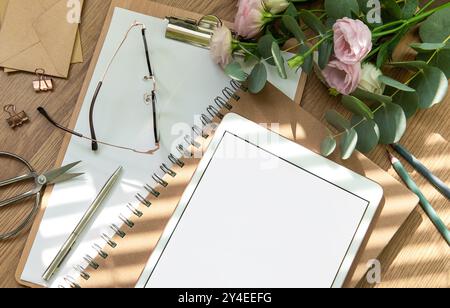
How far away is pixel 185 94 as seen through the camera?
0.84m

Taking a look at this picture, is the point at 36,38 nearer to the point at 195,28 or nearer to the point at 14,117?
the point at 14,117

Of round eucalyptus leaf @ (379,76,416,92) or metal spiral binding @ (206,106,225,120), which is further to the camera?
metal spiral binding @ (206,106,225,120)

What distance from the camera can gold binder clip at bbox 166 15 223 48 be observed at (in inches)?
32.7

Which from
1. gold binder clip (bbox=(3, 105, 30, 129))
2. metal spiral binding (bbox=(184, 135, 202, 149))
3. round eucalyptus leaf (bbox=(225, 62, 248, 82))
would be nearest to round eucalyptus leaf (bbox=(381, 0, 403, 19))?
round eucalyptus leaf (bbox=(225, 62, 248, 82))

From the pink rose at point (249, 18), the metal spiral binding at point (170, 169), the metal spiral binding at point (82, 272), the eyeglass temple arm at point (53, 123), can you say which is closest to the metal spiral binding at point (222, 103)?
the metal spiral binding at point (170, 169)

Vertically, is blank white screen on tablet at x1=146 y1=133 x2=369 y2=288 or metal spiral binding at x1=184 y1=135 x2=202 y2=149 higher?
metal spiral binding at x1=184 y1=135 x2=202 y2=149

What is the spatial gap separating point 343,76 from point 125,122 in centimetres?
33

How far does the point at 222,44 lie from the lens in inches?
30.8

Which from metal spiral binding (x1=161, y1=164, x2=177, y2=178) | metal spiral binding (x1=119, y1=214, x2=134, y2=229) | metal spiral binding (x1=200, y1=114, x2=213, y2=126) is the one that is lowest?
metal spiral binding (x1=119, y1=214, x2=134, y2=229)

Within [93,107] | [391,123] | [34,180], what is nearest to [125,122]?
[93,107]

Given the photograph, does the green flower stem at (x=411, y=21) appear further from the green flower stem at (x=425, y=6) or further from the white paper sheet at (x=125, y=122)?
the white paper sheet at (x=125, y=122)

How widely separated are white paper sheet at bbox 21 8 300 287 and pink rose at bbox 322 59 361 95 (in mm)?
73

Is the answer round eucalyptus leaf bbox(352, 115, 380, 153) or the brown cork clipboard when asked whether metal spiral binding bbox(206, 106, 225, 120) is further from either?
round eucalyptus leaf bbox(352, 115, 380, 153)

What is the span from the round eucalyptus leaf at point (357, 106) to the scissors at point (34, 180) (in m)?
0.40
